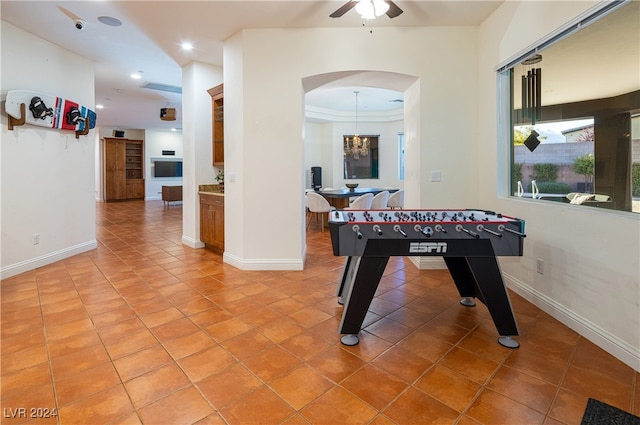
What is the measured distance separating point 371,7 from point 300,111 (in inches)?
59.8

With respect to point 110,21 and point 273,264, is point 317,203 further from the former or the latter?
point 110,21

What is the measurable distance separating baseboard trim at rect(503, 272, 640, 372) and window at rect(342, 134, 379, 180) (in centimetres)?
720

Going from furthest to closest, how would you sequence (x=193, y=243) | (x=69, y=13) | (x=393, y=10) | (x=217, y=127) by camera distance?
(x=193, y=243), (x=217, y=127), (x=69, y=13), (x=393, y=10)

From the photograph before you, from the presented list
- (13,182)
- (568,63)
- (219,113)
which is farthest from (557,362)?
(13,182)

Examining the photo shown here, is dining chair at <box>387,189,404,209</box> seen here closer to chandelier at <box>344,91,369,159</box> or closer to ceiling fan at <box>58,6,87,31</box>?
chandelier at <box>344,91,369,159</box>

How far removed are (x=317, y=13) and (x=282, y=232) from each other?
2.40 m

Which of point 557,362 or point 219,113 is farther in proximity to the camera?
point 219,113

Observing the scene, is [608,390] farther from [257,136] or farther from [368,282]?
[257,136]

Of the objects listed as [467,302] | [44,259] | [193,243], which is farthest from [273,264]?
[44,259]

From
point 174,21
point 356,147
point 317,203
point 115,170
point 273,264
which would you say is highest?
point 174,21

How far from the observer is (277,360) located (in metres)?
2.09

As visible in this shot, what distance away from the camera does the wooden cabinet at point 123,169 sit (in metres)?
11.8

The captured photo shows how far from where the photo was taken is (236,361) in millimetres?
2074

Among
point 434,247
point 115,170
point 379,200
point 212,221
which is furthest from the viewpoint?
point 115,170
